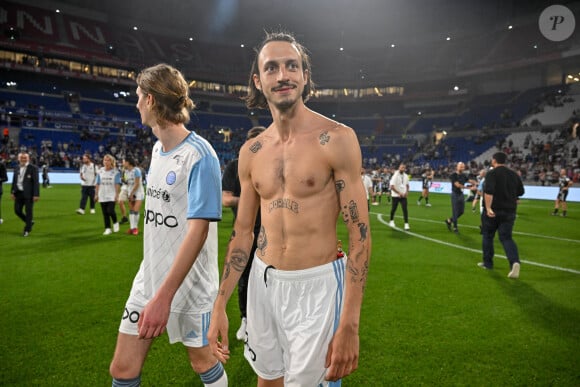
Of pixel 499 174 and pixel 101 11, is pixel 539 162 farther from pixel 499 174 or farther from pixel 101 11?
pixel 101 11

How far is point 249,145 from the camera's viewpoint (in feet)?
7.98

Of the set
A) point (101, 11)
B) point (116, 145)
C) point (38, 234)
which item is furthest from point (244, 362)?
point (101, 11)

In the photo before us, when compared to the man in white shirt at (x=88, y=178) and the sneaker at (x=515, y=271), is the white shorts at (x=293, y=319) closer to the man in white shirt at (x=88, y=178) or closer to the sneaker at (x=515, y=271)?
the sneaker at (x=515, y=271)

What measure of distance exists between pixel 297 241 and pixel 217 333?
0.68 m

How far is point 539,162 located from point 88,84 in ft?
180

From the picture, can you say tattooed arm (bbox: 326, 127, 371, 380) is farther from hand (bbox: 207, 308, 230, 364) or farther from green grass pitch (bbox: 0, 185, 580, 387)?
green grass pitch (bbox: 0, 185, 580, 387)

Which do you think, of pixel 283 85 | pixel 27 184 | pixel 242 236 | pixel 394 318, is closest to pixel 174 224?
pixel 242 236

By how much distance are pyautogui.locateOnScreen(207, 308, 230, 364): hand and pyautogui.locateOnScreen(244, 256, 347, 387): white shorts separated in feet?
Result: 0.48

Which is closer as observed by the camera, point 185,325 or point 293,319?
point 293,319

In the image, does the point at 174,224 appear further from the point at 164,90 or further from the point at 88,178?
the point at 88,178

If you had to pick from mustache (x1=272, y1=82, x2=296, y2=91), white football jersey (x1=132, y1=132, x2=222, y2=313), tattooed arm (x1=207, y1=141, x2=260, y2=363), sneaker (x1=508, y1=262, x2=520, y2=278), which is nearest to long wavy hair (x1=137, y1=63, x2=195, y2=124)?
white football jersey (x1=132, y1=132, x2=222, y2=313)

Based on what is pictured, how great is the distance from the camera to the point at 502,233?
740 centimetres

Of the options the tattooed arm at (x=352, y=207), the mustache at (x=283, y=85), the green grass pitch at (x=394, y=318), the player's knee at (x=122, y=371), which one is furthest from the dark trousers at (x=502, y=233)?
the player's knee at (x=122, y=371)

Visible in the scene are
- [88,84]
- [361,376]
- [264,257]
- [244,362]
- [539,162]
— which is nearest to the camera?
[264,257]
